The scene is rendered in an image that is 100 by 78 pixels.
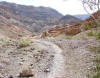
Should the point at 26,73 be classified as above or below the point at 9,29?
below

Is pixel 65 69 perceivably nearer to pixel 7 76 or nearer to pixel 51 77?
pixel 51 77

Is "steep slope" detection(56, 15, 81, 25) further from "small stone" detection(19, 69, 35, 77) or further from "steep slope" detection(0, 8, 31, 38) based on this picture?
"small stone" detection(19, 69, 35, 77)

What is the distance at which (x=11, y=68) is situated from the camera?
938 centimetres

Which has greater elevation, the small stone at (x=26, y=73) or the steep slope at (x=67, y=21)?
the steep slope at (x=67, y=21)

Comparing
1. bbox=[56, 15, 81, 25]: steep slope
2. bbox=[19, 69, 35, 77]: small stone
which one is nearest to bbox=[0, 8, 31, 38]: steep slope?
bbox=[56, 15, 81, 25]: steep slope

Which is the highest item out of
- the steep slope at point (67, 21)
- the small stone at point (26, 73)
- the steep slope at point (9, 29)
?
the steep slope at point (67, 21)

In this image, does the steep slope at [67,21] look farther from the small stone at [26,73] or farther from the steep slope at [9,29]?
the small stone at [26,73]

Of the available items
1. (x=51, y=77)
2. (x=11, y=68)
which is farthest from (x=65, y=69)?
(x=11, y=68)

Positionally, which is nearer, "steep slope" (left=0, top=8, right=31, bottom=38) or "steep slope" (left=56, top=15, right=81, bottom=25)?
"steep slope" (left=0, top=8, right=31, bottom=38)

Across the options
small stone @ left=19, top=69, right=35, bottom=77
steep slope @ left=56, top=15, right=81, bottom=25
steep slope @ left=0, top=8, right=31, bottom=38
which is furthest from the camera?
steep slope @ left=56, top=15, right=81, bottom=25

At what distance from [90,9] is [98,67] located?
8.88 ft

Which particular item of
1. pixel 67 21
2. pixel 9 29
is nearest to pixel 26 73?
pixel 9 29

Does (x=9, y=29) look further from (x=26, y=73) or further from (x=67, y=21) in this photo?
(x=26, y=73)

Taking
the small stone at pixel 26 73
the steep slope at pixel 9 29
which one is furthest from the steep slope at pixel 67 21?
the small stone at pixel 26 73
